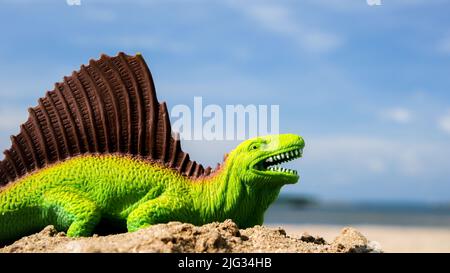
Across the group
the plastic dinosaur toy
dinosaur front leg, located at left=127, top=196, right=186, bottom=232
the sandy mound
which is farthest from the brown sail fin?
the sandy mound

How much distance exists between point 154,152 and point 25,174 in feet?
4.51

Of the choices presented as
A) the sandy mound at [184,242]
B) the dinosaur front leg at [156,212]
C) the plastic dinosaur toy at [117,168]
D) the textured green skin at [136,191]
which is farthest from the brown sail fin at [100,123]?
the sandy mound at [184,242]

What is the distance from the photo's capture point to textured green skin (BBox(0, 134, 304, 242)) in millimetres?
6223

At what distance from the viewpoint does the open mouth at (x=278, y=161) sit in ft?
20.7

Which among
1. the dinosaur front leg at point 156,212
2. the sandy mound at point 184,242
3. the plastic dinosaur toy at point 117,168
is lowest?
the sandy mound at point 184,242

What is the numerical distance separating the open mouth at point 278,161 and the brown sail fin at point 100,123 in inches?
23.8

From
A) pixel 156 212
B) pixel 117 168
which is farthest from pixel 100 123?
pixel 156 212

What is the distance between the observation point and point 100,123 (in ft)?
21.4

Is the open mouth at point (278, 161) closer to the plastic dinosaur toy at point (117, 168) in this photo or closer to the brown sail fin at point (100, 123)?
the plastic dinosaur toy at point (117, 168)

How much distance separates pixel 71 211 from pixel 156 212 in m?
0.84

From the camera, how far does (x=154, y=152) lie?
6.50 meters
